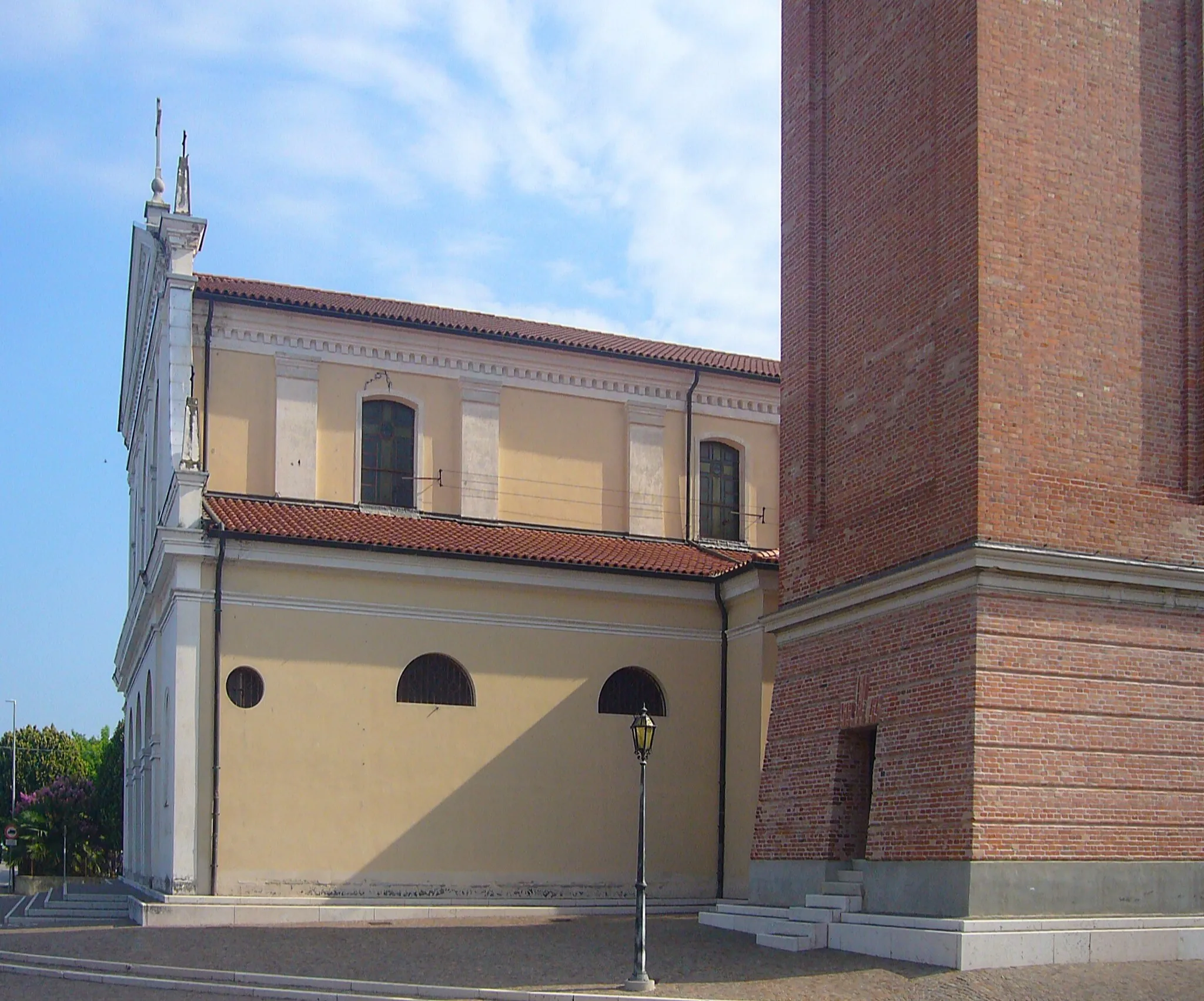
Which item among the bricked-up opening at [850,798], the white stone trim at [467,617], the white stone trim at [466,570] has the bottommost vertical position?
the bricked-up opening at [850,798]

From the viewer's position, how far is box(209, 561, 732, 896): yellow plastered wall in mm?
22125

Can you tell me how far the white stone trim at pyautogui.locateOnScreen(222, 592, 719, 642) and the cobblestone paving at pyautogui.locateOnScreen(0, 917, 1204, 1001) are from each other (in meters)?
4.78

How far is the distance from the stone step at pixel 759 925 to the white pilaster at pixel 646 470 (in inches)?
353

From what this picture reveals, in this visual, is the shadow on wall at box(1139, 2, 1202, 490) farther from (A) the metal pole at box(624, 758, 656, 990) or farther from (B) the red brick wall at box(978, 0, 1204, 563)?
(A) the metal pole at box(624, 758, 656, 990)

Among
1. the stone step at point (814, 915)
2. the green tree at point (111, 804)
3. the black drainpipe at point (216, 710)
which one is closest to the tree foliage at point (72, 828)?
the green tree at point (111, 804)

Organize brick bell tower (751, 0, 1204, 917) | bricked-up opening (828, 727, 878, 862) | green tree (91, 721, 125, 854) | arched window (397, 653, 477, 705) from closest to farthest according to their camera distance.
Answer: brick bell tower (751, 0, 1204, 917)
bricked-up opening (828, 727, 878, 862)
arched window (397, 653, 477, 705)
green tree (91, 721, 125, 854)

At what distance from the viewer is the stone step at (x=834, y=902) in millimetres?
17172

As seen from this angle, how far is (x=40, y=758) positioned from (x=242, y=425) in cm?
4921

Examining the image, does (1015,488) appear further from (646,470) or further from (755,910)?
(646,470)

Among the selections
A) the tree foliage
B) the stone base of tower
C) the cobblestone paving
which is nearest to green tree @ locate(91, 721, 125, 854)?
the tree foliage

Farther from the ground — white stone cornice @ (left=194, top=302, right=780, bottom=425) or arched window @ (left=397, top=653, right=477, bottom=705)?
white stone cornice @ (left=194, top=302, right=780, bottom=425)

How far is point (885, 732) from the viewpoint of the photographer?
17.4 meters

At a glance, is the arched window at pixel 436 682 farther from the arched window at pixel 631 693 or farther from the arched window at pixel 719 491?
the arched window at pixel 719 491

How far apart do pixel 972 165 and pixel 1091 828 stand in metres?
7.20
